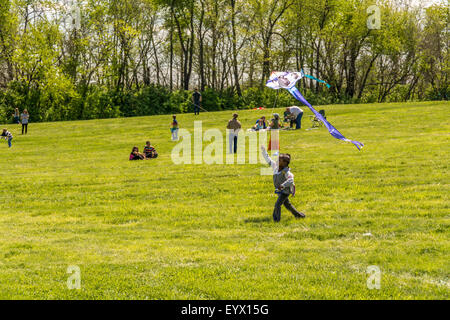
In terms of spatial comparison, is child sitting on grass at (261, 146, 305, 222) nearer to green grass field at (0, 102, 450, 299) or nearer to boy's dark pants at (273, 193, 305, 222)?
boy's dark pants at (273, 193, 305, 222)

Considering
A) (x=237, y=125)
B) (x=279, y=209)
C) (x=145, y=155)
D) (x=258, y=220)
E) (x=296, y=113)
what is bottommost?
(x=258, y=220)

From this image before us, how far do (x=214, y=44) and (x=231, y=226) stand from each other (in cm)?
5589

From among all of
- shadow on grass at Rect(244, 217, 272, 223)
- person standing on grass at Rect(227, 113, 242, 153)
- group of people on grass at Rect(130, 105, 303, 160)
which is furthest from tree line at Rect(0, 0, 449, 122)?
shadow on grass at Rect(244, 217, 272, 223)

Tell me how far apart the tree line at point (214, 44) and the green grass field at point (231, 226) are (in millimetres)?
27446

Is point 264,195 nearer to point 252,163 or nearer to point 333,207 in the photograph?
point 333,207

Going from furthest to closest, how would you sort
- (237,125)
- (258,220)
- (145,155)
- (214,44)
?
1. (214,44)
2. (145,155)
3. (237,125)
4. (258,220)

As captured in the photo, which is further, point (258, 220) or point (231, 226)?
point (258, 220)

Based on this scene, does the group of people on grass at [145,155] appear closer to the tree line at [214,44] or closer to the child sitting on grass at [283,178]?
the child sitting on grass at [283,178]

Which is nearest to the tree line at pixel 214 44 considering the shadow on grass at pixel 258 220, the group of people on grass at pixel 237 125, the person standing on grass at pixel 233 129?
the group of people on grass at pixel 237 125

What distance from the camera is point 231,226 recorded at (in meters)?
12.9

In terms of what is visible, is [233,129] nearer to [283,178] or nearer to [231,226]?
[231,226]

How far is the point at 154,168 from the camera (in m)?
22.1

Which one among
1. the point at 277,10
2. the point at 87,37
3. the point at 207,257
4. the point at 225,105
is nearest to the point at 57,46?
the point at 87,37

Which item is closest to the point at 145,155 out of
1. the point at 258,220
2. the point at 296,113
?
the point at 296,113
